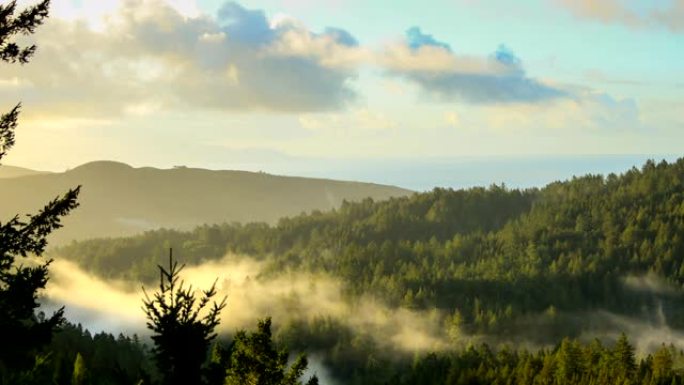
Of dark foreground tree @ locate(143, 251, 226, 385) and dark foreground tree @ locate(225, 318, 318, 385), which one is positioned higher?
dark foreground tree @ locate(143, 251, 226, 385)

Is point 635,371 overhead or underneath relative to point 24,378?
underneath

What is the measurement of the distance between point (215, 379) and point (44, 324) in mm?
5601

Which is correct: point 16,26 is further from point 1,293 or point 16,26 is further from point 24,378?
point 24,378

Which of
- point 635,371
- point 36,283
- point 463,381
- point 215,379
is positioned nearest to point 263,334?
point 215,379

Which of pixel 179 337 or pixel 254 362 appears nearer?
pixel 179 337

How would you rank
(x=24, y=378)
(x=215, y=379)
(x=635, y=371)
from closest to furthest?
(x=24, y=378) < (x=215, y=379) < (x=635, y=371)

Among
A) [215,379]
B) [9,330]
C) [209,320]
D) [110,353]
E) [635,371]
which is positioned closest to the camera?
[209,320]

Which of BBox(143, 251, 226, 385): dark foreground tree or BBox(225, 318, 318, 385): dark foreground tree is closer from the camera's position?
BBox(143, 251, 226, 385): dark foreground tree

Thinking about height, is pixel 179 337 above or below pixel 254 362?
above

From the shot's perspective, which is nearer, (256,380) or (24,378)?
(24,378)

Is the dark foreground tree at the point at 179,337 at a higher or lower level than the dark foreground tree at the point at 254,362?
higher

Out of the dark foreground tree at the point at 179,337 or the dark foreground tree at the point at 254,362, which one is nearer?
the dark foreground tree at the point at 179,337

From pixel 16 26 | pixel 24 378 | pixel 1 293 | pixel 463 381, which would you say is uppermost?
pixel 16 26

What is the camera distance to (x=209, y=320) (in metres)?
18.1
